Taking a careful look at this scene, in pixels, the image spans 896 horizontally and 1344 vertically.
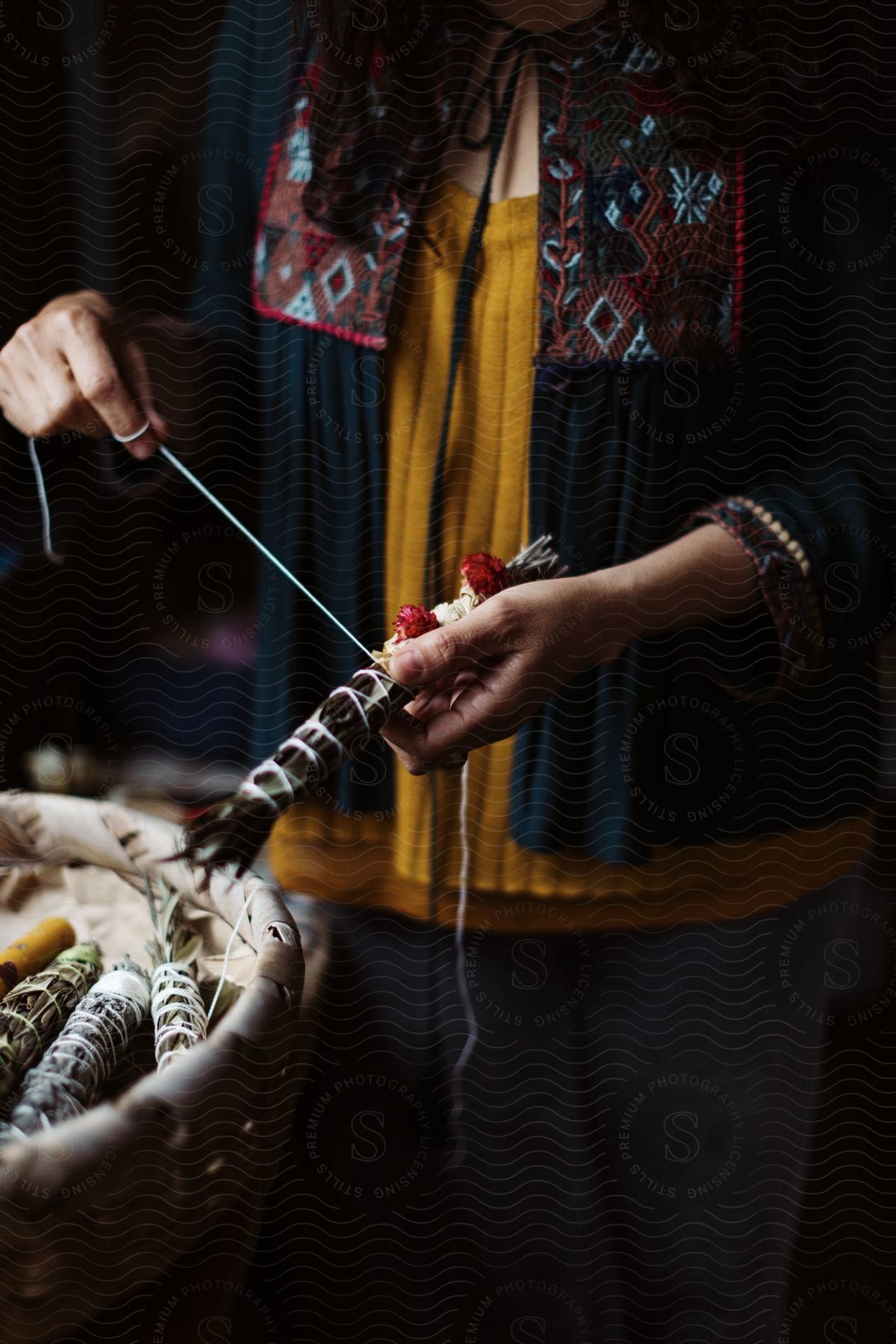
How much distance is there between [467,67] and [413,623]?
0.32 meters

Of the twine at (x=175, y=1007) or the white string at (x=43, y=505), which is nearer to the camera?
the twine at (x=175, y=1007)

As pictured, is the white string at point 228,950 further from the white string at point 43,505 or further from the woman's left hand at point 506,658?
the white string at point 43,505

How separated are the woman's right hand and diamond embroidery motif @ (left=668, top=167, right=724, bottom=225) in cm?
33

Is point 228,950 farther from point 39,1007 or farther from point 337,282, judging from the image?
point 337,282

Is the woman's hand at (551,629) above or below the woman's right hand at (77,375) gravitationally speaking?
below

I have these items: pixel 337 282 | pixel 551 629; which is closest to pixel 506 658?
pixel 551 629

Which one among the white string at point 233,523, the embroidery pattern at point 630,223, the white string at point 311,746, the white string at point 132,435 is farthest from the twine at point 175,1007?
the embroidery pattern at point 630,223

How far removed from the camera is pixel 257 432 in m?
0.56

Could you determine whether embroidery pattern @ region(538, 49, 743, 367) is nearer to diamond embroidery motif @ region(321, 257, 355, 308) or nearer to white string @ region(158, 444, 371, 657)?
diamond embroidery motif @ region(321, 257, 355, 308)

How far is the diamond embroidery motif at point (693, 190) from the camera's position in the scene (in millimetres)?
495

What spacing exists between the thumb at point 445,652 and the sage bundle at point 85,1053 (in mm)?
225

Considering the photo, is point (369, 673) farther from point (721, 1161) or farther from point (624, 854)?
point (721, 1161)

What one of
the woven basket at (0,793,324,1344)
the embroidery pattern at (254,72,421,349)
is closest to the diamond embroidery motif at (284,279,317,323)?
the embroidery pattern at (254,72,421,349)

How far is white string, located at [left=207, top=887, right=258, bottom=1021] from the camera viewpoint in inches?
18.5
